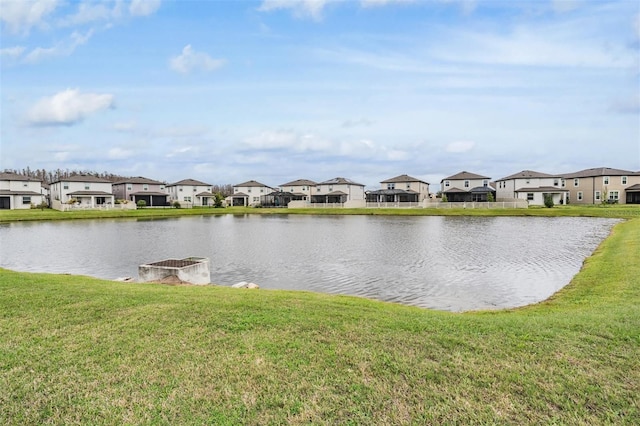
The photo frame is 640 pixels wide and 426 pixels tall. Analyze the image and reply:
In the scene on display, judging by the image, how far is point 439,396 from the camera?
4645 mm

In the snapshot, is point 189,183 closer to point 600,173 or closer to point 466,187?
point 466,187

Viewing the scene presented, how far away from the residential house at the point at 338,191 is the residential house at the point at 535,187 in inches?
1220

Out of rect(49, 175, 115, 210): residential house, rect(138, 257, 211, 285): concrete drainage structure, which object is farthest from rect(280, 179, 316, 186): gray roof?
rect(138, 257, 211, 285): concrete drainage structure

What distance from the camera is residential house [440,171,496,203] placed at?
79062mm

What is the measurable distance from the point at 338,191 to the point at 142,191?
139 feet

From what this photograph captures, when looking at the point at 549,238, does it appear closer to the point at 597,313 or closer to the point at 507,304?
the point at 507,304

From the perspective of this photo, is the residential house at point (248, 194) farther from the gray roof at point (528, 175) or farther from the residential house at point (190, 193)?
the gray roof at point (528, 175)

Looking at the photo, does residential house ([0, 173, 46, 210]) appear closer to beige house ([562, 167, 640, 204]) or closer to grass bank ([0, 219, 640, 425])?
grass bank ([0, 219, 640, 425])

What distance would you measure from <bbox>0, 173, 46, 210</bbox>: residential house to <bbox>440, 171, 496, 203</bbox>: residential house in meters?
77.9

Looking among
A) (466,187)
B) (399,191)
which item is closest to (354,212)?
(399,191)

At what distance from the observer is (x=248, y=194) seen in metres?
95.0

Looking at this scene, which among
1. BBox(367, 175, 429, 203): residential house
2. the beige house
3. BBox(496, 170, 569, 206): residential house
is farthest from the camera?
BBox(367, 175, 429, 203): residential house

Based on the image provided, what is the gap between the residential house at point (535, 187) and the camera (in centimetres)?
A: 7275

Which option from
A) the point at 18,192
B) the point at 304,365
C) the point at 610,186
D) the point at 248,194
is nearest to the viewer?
the point at 304,365
